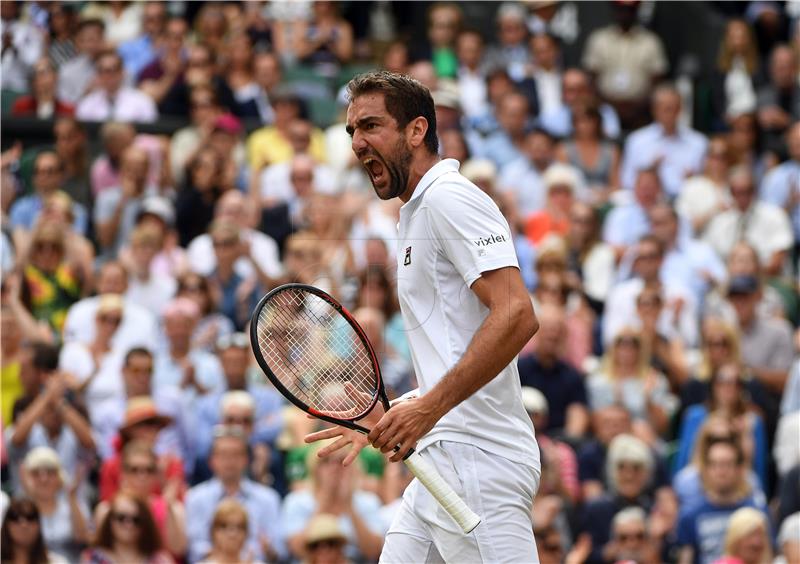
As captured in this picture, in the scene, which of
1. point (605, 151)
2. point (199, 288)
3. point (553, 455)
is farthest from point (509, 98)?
point (553, 455)

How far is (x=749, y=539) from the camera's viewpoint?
8.90 metres

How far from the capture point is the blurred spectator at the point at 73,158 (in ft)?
40.0

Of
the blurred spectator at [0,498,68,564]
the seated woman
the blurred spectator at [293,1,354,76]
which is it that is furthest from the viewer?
the blurred spectator at [293,1,354,76]

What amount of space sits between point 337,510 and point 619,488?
5.54 feet

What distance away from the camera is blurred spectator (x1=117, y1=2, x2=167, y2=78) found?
13.9 metres

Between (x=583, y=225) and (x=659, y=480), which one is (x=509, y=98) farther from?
(x=659, y=480)

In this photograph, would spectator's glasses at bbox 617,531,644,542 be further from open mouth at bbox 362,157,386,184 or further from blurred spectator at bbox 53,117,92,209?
blurred spectator at bbox 53,117,92,209

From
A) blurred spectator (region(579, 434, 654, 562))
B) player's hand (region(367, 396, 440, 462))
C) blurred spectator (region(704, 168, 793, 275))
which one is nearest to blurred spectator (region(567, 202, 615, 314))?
blurred spectator (region(704, 168, 793, 275))

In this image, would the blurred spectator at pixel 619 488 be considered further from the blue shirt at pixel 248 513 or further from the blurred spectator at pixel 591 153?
the blurred spectator at pixel 591 153

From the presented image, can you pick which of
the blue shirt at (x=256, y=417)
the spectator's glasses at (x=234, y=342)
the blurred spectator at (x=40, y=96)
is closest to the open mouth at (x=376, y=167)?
the blue shirt at (x=256, y=417)

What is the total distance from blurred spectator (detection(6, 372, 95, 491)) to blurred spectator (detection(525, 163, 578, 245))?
4.09 meters

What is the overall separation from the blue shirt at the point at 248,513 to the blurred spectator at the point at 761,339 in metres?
3.70

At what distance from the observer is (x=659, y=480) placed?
9969 mm

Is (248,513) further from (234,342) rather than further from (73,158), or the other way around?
(73,158)
